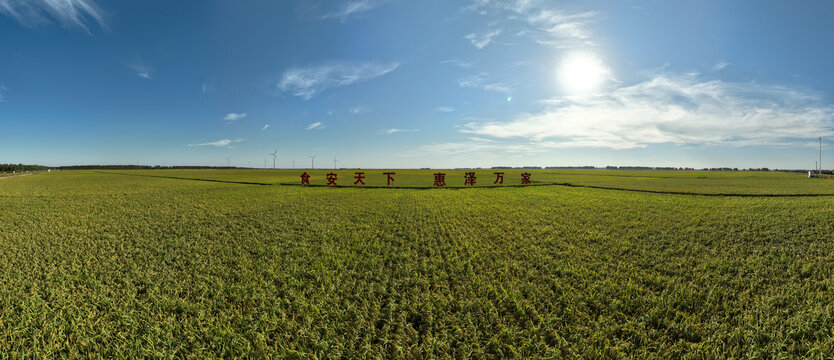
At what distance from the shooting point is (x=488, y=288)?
237 inches

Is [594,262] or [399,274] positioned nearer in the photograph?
[399,274]

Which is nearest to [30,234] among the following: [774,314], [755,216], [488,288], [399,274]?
[399,274]

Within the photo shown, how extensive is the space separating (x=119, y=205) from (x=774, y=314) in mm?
28158

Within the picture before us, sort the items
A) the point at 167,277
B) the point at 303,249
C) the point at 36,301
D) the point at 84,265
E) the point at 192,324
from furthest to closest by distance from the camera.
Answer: the point at 303,249 → the point at 84,265 → the point at 167,277 → the point at 36,301 → the point at 192,324

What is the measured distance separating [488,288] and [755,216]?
17.0 m

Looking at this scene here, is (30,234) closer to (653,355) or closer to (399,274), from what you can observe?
(399,274)

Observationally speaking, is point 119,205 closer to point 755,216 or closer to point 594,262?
point 594,262

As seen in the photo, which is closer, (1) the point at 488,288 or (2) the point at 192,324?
(2) the point at 192,324

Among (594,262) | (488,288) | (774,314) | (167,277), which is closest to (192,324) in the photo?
(167,277)

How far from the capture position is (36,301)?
5.53 metres

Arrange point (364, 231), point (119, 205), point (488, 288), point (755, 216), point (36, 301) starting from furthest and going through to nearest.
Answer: point (119, 205), point (755, 216), point (364, 231), point (488, 288), point (36, 301)

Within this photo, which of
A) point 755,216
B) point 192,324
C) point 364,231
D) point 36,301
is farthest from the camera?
point 755,216

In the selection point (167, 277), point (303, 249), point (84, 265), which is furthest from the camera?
point (303, 249)

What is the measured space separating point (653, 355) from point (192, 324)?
23.0ft
